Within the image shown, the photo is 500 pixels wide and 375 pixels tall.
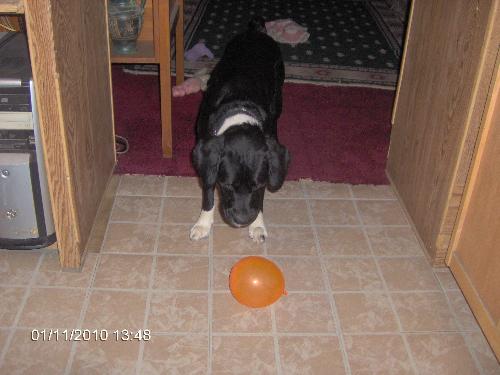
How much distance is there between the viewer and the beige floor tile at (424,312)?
1.99 meters

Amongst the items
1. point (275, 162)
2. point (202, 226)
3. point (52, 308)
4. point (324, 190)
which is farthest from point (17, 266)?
point (324, 190)

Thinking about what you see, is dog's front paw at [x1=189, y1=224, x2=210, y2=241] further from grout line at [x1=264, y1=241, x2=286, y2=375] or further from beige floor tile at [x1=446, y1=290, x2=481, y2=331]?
beige floor tile at [x1=446, y1=290, x2=481, y2=331]

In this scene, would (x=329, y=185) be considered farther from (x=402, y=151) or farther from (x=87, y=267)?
(x=87, y=267)

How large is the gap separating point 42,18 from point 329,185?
5.40ft

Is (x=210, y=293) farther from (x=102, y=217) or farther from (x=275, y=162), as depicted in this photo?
(x=102, y=217)

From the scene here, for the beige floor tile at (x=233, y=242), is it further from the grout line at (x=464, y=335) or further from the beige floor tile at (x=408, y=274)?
the grout line at (x=464, y=335)

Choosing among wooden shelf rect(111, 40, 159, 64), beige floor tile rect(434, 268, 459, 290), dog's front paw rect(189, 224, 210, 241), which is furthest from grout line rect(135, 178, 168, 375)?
beige floor tile rect(434, 268, 459, 290)

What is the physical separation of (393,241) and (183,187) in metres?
1.06

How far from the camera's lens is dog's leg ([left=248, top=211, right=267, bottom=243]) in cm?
235

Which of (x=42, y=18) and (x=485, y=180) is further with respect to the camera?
(x=485, y=180)

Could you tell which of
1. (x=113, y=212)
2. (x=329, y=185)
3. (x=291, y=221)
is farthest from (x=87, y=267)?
(x=329, y=185)

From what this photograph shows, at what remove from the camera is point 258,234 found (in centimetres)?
236

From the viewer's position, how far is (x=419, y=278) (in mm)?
2207

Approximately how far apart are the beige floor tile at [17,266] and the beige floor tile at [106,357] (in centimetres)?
44
